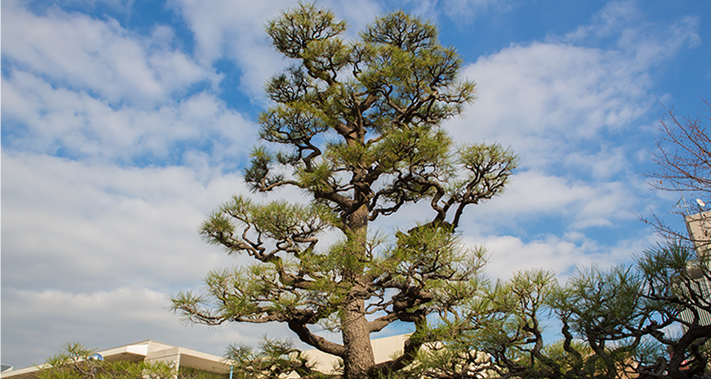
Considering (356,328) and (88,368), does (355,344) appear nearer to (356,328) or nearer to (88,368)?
(356,328)

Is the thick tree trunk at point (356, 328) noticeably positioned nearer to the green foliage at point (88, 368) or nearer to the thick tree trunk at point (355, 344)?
the thick tree trunk at point (355, 344)

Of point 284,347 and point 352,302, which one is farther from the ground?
point 352,302

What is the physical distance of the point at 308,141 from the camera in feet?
15.4

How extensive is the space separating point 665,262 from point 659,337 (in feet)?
1.22

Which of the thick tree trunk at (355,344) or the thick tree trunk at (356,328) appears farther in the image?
the thick tree trunk at (355,344)

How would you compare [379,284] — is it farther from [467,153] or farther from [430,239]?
[467,153]

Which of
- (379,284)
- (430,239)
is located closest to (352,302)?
(379,284)

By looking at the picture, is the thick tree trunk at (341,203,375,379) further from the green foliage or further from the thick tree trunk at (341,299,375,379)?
the green foliage

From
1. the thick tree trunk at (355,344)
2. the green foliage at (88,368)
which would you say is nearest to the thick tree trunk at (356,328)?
the thick tree trunk at (355,344)

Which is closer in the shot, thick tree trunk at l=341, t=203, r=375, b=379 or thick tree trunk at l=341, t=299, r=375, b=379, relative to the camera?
thick tree trunk at l=341, t=203, r=375, b=379

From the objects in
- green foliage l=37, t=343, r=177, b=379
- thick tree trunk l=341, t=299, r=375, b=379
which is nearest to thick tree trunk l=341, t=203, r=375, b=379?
thick tree trunk l=341, t=299, r=375, b=379

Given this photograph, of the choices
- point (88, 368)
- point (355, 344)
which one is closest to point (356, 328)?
point (355, 344)

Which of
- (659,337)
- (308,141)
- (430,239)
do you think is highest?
(308,141)

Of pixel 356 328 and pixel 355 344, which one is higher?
pixel 356 328
